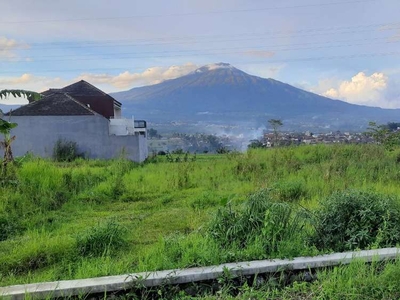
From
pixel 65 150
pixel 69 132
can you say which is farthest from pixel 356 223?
pixel 69 132

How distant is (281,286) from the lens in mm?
2844

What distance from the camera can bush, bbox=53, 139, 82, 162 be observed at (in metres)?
17.3

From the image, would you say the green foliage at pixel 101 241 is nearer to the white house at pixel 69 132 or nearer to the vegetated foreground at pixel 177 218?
the vegetated foreground at pixel 177 218

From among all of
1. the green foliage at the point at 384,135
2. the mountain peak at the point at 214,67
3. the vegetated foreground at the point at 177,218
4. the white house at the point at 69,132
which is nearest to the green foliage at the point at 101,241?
the vegetated foreground at the point at 177,218

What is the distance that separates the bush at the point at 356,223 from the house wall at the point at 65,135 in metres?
15.5

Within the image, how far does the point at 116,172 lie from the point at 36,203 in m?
3.29

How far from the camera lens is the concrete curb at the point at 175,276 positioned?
99.2 inches

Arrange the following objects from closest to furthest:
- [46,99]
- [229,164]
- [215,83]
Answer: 1. [229,164]
2. [46,99]
3. [215,83]

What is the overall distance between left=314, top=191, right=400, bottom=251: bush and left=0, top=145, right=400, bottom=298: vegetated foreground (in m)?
0.01

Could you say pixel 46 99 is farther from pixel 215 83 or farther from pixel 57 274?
Result: pixel 215 83

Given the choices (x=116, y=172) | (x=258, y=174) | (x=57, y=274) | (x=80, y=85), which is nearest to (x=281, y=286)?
(x=57, y=274)

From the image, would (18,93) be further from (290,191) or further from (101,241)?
(290,191)

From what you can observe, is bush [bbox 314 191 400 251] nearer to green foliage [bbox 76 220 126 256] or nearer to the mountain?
green foliage [bbox 76 220 126 256]

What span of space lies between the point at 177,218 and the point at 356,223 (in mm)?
2720
